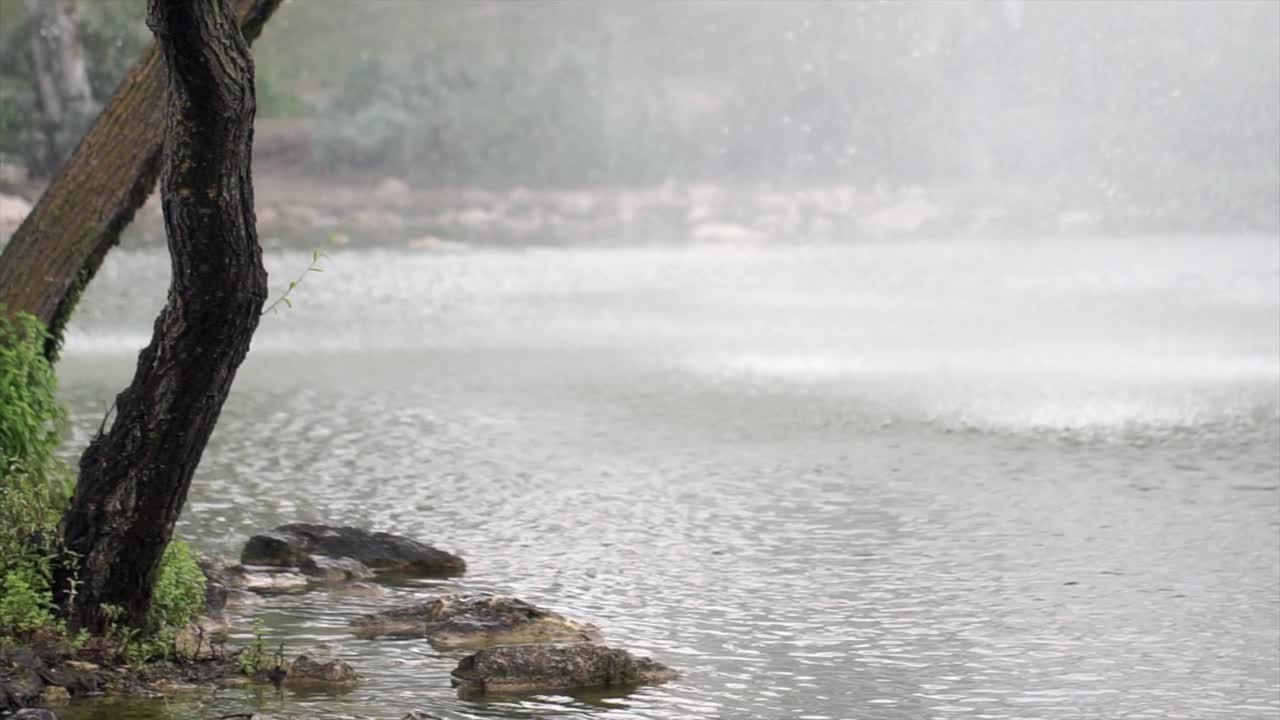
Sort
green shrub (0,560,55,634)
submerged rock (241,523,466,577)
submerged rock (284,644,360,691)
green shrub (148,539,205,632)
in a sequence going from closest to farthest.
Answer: green shrub (0,560,55,634) < submerged rock (284,644,360,691) < green shrub (148,539,205,632) < submerged rock (241,523,466,577)

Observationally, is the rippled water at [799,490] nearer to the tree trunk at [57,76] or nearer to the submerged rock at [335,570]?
the submerged rock at [335,570]

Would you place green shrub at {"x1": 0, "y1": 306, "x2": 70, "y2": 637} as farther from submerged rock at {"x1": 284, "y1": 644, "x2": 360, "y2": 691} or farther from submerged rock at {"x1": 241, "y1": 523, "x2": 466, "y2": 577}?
submerged rock at {"x1": 241, "y1": 523, "x2": 466, "y2": 577}

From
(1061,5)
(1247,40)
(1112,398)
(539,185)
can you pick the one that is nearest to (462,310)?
(1112,398)

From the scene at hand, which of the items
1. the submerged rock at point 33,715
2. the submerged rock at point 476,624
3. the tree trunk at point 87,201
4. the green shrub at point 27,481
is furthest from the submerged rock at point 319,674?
the tree trunk at point 87,201

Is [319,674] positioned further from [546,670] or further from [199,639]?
[546,670]

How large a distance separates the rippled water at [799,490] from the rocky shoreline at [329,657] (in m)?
0.14

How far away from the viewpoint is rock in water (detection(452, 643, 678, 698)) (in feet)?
23.0

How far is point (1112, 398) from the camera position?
16219mm

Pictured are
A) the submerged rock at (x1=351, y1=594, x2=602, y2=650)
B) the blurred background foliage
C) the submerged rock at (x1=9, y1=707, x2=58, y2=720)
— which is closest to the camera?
the submerged rock at (x1=9, y1=707, x2=58, y2=720)

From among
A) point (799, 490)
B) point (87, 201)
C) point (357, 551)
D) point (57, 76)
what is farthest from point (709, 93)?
point (87, 201)

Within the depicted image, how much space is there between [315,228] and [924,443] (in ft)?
109

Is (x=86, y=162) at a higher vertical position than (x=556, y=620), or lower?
higher

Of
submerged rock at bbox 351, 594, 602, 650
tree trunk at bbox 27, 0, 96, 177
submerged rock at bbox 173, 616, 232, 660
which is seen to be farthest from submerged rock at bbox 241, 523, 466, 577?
tree trunk at bbox 27, 0, 96, 177

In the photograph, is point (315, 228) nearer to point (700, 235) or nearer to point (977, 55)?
point (700, 235)
